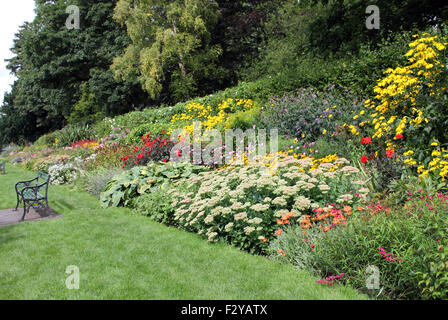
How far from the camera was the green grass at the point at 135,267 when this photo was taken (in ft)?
10.1

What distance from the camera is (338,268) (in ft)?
10.4

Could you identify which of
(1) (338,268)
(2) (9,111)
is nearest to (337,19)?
(1) (338,268)

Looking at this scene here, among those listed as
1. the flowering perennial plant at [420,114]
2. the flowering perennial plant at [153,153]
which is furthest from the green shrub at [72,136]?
the flowering perennial plant at [420,114]

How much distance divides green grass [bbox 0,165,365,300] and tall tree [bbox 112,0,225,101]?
14395 millimetres

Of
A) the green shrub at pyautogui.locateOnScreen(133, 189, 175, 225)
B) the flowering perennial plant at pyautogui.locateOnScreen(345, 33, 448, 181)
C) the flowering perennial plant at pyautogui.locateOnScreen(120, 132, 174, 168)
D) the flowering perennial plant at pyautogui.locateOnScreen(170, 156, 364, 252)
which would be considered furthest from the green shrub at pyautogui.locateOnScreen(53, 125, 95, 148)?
the flowering perennial plant at pyautogui.locateOnScreen(345, 33, 448, 181)

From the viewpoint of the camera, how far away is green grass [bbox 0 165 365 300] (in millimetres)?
3076

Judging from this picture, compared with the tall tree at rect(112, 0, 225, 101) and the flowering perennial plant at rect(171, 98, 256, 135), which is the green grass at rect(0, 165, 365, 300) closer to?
the flowering perennial plant at rect(171, 98, 256, 135)

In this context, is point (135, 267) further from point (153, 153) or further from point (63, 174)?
point (63, 174)
